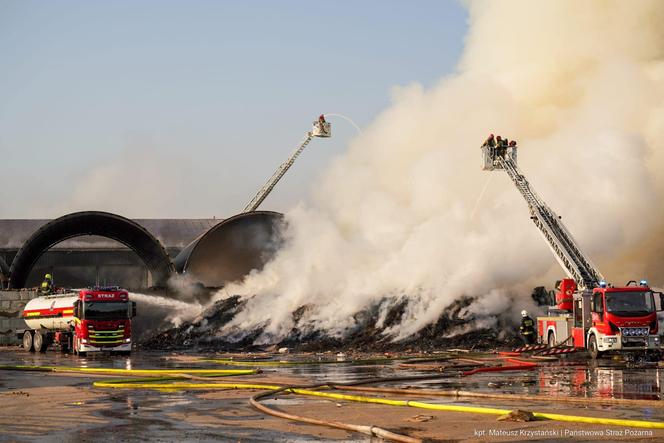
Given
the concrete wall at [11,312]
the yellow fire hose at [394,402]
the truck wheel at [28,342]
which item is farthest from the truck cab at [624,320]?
the concrete wall at [11,312]

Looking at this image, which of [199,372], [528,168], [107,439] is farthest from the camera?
[528,168]

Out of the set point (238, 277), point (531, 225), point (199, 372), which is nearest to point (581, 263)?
point (531, 225)

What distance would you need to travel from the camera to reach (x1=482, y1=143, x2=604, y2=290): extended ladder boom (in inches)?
1540

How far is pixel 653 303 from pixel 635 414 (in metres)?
15.3

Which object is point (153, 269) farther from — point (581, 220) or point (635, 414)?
point (635, 414)

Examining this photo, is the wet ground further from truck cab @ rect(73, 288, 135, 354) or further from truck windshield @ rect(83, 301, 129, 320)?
truck windshield @ rect(83, 301, 129, 320)

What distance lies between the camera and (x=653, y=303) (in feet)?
103

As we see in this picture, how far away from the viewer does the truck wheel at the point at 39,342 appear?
45938mm

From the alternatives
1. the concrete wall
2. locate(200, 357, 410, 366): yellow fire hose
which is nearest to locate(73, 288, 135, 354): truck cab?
locate(200, 357, 410, 366): yellow fire hose

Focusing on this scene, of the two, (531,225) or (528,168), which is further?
(528,168)

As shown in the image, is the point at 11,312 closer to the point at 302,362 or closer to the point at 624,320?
the point at 302,362

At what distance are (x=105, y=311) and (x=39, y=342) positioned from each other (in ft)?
21.4

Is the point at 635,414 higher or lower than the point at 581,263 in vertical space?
lower

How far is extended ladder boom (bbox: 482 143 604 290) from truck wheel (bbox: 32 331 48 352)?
70.8 feet
